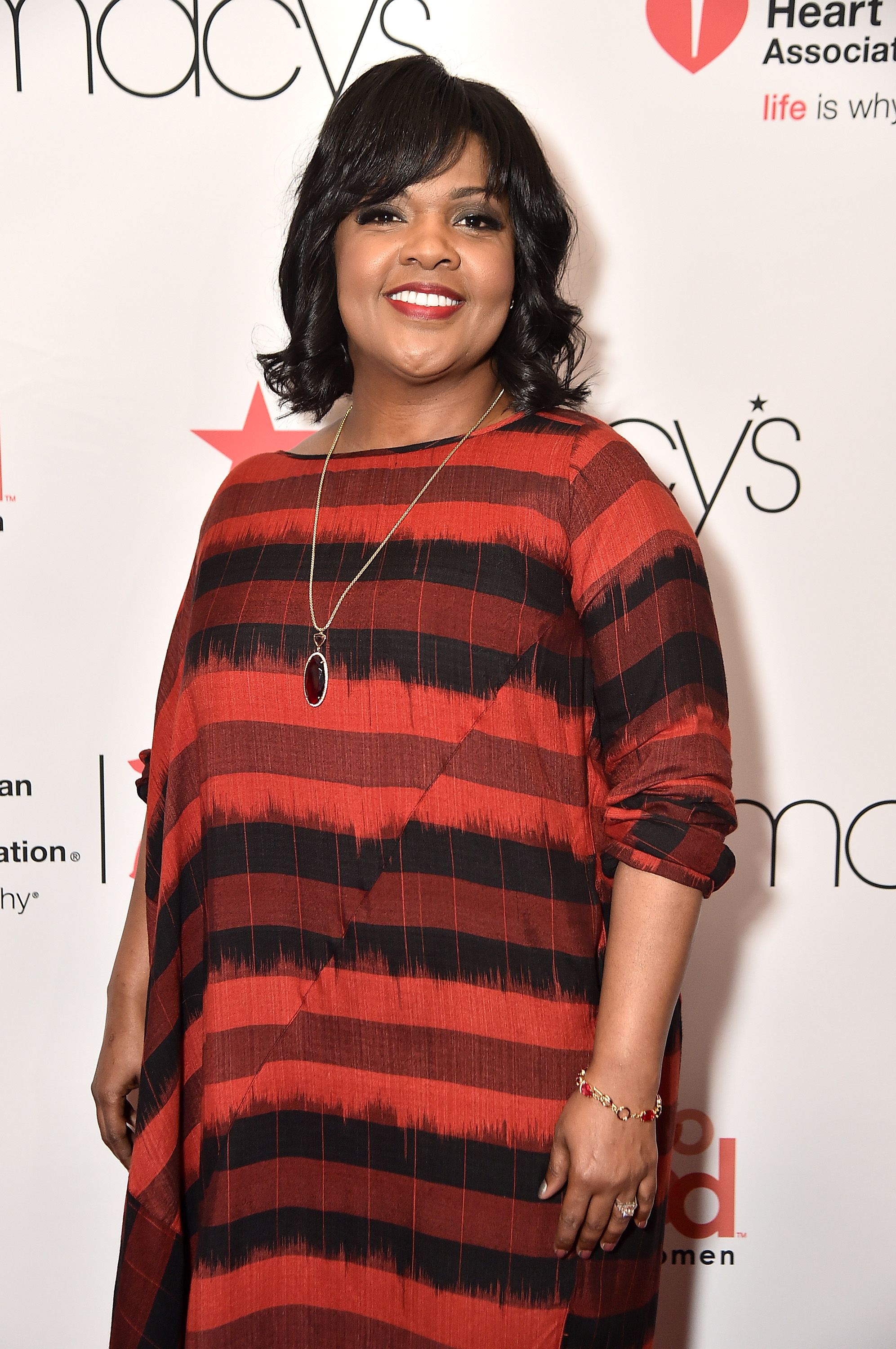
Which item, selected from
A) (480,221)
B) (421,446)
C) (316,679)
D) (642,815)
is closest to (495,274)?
(480,221)

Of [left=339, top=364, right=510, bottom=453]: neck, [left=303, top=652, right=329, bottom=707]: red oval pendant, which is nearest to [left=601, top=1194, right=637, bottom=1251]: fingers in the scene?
[left=303, top=652, right=329, bottom=707]: red oval pendant

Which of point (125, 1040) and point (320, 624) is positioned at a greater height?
point (320, 624)

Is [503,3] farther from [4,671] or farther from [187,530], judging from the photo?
[4,671]

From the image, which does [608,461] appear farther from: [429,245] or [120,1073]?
[120,1073]

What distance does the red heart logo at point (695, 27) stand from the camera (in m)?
1.39

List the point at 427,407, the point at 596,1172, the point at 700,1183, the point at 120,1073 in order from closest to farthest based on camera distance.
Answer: the point at 596,1172
the point at 427,407
the point at 120,1073
the point at 700,1183

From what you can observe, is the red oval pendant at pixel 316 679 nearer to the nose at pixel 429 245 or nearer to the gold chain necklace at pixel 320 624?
the gold chain necklace at pixel 320 624

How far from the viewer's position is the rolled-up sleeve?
892 mm

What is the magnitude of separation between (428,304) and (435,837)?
0.50 m

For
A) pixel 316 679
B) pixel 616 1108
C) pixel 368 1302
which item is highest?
pixel 316 679

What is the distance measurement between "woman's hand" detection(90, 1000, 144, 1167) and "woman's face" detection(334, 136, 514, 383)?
744 millimetres

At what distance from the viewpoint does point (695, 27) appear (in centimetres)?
140

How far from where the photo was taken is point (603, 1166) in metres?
0.89

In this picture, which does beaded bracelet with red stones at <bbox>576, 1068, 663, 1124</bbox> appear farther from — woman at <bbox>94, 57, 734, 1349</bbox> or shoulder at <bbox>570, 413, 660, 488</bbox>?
shoulder at <bbox>570, 413, 660, 488</bbox>
